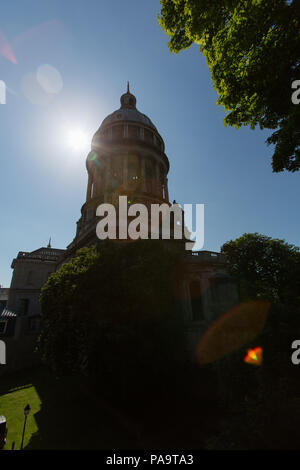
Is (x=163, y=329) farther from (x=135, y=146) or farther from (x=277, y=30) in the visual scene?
(x=135, y=146)

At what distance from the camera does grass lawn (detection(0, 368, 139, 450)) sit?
12273mm

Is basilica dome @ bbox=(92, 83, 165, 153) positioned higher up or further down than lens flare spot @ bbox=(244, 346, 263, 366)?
higher up

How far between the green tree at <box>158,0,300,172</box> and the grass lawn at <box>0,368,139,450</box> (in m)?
17.0

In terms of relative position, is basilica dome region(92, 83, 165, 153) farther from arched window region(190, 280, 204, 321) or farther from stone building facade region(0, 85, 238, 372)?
arched window region(190, 280, 204, 321)

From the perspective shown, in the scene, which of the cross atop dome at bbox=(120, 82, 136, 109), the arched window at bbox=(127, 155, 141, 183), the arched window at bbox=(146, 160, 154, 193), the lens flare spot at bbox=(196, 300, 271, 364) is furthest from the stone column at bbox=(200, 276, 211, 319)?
the cross atop dome at bbox=(120, 82, 136, 109)

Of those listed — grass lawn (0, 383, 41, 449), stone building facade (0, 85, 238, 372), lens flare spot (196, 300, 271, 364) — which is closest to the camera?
grass lawn (0, 383, 41, 449)

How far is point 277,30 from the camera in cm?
800

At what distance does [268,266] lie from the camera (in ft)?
84.4

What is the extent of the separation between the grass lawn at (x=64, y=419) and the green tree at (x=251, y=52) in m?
17.0

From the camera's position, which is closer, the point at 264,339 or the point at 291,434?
the point at 291,434

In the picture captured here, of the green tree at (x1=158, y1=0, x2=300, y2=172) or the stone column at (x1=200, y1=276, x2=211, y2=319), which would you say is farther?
the stone column at (x1=200, y1=276, x2=211, y2=319)

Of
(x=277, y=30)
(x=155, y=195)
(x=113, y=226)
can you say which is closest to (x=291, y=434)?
(x=277, y=30)

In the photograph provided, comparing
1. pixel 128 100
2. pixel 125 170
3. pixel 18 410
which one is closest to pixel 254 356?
pixel 18 410

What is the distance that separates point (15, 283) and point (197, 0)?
41.9 metres
